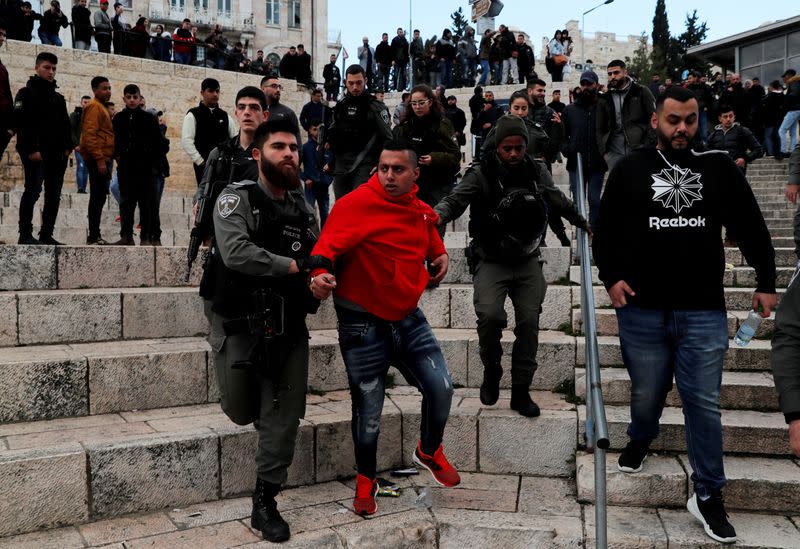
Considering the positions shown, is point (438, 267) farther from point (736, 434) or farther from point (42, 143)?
point (42, 143)

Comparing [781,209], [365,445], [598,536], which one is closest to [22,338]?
[365,445]

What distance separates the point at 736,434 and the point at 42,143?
6517mm

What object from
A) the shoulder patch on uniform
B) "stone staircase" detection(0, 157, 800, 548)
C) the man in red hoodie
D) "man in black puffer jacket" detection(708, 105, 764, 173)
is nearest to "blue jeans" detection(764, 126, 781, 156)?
"man in black puffer jacket" detection(708, 105, 764, 173)

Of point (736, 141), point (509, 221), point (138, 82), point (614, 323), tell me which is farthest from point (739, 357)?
point (138, 82)

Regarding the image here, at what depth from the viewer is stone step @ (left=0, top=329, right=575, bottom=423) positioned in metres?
4.35

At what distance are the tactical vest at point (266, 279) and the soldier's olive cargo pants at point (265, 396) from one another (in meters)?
0.12

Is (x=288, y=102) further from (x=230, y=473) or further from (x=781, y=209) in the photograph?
(x=230, y=473)

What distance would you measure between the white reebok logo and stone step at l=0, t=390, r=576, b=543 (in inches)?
65.5

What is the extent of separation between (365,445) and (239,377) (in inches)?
33.0

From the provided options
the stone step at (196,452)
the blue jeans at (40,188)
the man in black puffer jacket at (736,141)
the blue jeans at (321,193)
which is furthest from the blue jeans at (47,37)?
the stone step at (196,452)

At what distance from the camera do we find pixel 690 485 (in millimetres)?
4125

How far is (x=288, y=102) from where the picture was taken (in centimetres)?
2058

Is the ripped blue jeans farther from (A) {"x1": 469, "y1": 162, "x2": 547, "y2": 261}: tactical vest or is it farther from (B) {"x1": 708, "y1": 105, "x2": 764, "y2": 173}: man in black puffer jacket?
(B) {"x1": 708, "y1": 105, "x2": 764, "y2": 173}: man in black puffer jacket

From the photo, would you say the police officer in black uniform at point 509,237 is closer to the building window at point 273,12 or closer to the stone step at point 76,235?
the stone step at point 76,235
